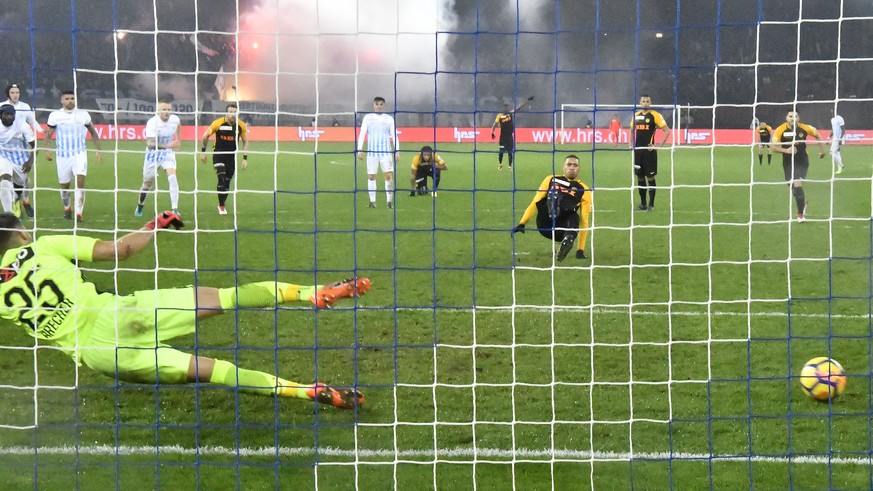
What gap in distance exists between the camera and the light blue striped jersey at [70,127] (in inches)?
572

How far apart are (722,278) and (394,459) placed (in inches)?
251

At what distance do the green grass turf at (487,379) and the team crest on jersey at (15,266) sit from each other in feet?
2.30

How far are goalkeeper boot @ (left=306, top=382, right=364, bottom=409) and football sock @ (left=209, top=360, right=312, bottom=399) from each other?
0.23ft

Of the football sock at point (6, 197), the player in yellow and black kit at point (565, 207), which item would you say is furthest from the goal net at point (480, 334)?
the football sock at point (6, 197)

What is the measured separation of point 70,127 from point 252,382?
1040 centimetres

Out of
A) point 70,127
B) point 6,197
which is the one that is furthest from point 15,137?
point 6,197

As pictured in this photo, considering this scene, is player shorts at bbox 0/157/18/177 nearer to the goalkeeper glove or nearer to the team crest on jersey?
the team crest on jersey

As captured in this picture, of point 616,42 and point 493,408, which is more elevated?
point 616,42

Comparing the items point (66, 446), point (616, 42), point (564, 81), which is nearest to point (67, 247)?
point (66, 446)

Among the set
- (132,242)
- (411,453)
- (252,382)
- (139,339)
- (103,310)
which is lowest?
(411,453)

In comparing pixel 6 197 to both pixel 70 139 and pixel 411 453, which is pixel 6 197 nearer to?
pixel 70 139

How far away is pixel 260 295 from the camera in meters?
6.19

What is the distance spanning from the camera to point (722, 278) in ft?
36.3

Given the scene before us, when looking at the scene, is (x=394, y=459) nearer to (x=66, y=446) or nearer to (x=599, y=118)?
(x=66, y=446)
